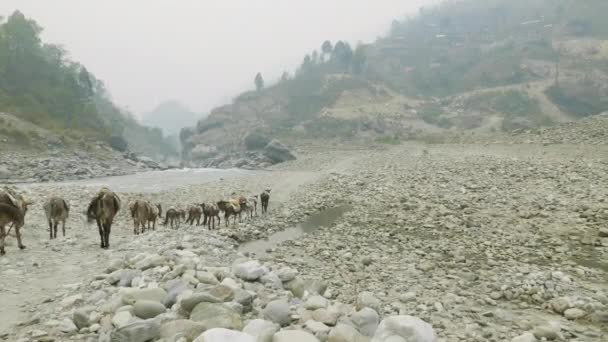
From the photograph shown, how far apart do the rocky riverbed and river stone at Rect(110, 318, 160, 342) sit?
0.05 feet

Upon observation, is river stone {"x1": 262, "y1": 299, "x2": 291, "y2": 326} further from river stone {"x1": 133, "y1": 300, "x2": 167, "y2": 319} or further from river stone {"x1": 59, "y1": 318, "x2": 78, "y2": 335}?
river stone {"x1": 59, "y1": 318, "x2": 78, "y2": 335}

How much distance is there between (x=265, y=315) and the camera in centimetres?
537

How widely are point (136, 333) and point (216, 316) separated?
96 centimetres

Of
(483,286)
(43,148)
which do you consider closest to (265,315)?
(483,286)

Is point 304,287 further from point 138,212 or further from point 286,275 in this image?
point 138,212

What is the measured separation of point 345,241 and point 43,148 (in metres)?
44.6

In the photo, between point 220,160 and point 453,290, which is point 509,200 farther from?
point 220,160

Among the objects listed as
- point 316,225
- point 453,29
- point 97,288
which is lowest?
point 316,225

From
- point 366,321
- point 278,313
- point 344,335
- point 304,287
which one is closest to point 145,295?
point 278,313

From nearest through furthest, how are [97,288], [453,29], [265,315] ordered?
1. [265,315]
2. [97,288]
3. [453,29]

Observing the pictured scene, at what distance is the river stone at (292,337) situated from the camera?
14.3 ft

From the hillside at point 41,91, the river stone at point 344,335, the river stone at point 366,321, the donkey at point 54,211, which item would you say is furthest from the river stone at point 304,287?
→ the hillside at point 41,91

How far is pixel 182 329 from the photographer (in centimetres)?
439

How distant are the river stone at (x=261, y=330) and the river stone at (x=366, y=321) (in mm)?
1283
